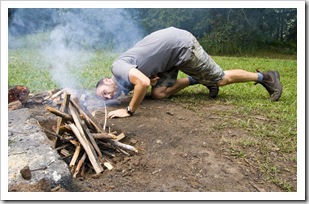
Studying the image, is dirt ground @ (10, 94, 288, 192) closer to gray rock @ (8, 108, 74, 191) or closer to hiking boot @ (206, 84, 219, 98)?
gray rock @ (8, 108, 74, 191)

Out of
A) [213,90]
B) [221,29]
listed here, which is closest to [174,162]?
[213,90]

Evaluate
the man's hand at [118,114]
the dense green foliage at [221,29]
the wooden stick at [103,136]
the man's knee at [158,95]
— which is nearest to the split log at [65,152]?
the wooden stick at [103,136]

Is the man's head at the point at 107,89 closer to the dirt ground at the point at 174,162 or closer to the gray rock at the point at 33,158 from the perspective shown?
the dirt ground at the point at 174,162

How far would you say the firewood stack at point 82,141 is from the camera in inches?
129

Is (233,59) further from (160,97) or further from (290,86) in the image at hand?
(160,97)

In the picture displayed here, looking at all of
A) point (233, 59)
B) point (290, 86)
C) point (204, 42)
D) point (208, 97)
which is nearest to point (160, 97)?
point (208, 97)

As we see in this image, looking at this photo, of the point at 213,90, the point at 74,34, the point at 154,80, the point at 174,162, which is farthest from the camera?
the point at 74,34

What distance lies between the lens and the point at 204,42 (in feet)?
Result: 34.6

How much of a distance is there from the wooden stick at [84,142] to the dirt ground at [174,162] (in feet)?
0.29

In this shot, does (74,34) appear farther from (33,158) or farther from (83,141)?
(33,158)

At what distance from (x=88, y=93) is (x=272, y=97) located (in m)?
2.46

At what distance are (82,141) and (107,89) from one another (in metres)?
1.31

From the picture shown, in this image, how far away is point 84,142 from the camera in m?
3.35

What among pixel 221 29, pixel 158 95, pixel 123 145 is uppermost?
pixel 221 29
